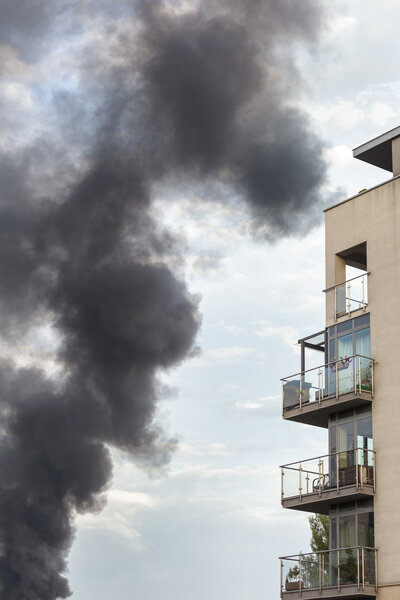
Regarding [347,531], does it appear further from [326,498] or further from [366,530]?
[326,498]

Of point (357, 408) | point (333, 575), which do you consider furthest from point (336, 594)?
point (357, 408)

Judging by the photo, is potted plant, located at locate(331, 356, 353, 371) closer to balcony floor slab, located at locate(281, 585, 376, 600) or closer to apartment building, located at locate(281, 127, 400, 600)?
apartment building, located at locate(281, 127, 400, 600)

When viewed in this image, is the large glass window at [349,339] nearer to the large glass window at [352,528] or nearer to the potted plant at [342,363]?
the potted plant at [342,363]

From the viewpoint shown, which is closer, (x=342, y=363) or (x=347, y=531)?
(x=347, y=531)

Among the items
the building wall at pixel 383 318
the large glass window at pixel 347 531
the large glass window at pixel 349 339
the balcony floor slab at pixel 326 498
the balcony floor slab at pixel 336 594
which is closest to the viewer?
the balcony floor slab at pixel 336 594

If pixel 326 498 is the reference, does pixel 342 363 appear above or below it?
above

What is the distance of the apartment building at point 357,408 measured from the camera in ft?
97.2

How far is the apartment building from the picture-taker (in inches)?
1167

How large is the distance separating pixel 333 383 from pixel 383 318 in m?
3.27

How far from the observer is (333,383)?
3322 centimetres

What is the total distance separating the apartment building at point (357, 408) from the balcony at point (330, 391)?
40 mm

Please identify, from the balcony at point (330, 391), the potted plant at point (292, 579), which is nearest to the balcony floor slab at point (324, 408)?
the balcony at point (330, 391)

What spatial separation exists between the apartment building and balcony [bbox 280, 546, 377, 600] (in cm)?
4

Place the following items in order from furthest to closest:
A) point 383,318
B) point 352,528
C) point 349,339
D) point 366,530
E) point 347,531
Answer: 1. point 349,339
2. point 383,318
3. point 347,531
4. point 352,528
5. point 366,530
